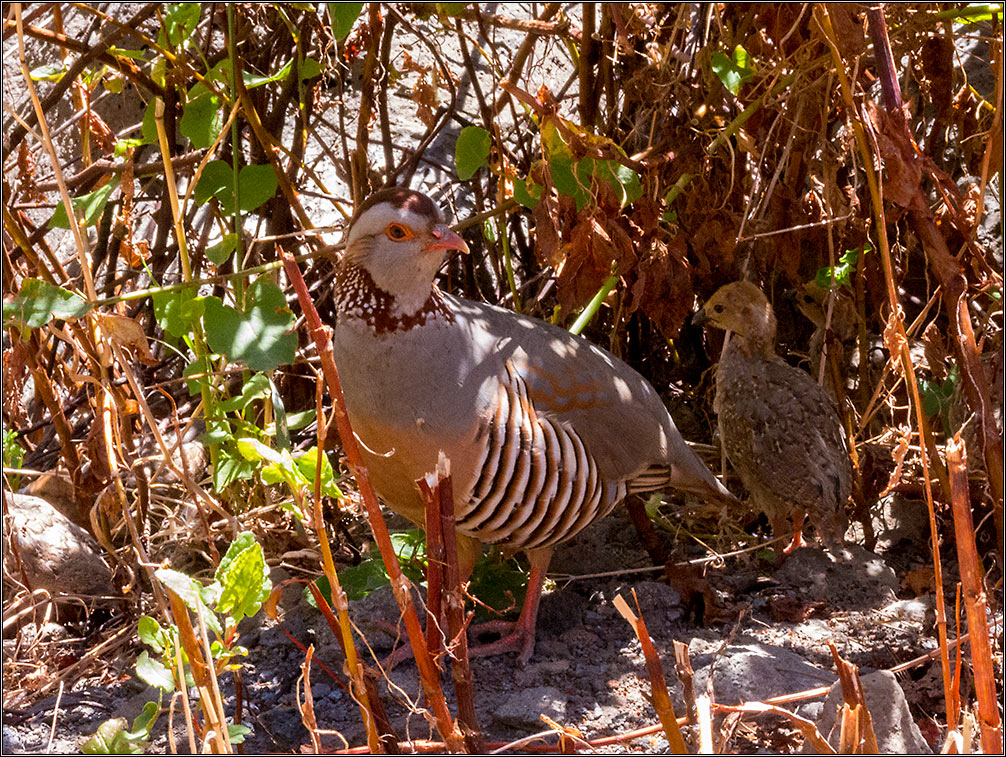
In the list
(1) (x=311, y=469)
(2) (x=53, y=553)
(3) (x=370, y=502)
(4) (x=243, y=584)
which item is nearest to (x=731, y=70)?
(1) (x=311, y=469)

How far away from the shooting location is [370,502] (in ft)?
5.19

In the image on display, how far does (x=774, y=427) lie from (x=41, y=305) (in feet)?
6.77

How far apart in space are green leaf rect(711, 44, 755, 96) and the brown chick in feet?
2.61

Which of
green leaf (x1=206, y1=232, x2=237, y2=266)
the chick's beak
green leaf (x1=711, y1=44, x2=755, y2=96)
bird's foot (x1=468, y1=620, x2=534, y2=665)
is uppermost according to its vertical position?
green leaf (x1=711, y1=44, x2=755, y2=96)

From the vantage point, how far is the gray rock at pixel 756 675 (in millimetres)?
2330

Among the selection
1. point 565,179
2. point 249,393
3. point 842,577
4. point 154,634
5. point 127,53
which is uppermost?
point 127,53

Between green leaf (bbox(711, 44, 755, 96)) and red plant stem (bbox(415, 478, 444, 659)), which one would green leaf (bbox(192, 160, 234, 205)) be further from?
red plant stem (bbox(415, 478, 444, 659))

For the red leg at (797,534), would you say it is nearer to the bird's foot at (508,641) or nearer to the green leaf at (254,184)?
the bird's foot at (508,641)

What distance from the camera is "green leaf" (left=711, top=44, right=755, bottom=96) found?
8.82ft

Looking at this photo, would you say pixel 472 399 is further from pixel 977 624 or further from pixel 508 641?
pixel 977 624

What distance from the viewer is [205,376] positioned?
2.60 meters

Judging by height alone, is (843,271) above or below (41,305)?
above

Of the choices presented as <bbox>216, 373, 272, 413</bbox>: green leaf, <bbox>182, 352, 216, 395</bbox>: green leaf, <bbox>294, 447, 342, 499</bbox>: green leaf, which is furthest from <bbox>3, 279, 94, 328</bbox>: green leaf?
<bbox>294, 447, 342, 499</bbox>: green leaf

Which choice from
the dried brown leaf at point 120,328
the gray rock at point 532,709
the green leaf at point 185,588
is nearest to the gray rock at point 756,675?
the gray rock at point 532,709
